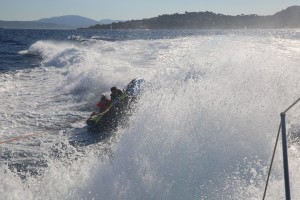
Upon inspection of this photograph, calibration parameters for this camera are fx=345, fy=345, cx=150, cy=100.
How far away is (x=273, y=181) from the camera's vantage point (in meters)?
5.42

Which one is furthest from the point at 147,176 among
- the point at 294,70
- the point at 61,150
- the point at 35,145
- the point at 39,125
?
the point at 294,70

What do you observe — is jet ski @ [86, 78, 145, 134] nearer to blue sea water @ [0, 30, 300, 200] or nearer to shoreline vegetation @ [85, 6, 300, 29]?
blue sea water @ [0, 30, 300, 200]

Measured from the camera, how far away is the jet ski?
1123 cm

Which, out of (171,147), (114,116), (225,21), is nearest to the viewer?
(171,147)

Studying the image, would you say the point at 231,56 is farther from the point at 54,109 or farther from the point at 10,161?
the point at 10,161

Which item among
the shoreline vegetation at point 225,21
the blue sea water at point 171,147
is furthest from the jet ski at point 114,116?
the shoreline vegetation at point 225,21

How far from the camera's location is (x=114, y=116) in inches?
459

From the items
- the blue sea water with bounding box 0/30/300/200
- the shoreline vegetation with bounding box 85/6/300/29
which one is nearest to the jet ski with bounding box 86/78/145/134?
the blue sea water with bounding box 0/30/300/200

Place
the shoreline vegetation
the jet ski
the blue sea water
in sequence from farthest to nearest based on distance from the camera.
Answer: the shoreline vegetation, the jet ski, the blue sea water

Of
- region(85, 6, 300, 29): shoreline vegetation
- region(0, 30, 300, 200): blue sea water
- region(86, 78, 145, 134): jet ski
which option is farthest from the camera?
region(85, 6, 300, 29): shoreline vegetation

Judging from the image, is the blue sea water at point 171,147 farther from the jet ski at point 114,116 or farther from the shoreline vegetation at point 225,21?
the shoreline vegetation at point 225,21

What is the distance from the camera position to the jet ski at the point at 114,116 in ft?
36.8

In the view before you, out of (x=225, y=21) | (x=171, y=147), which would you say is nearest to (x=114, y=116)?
(x=171, y=147)

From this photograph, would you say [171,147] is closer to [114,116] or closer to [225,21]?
[114,116]
